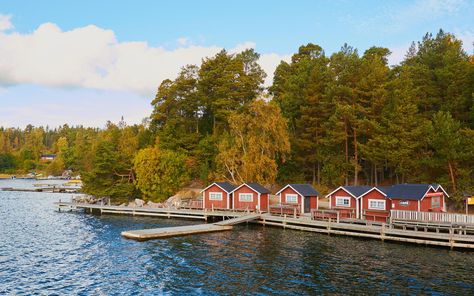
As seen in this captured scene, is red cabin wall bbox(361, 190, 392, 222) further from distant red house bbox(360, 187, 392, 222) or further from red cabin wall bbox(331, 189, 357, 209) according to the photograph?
red cabin wall bbox(331, 189, 357, 209)

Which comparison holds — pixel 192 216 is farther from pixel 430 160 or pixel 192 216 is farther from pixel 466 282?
pixel 466 282

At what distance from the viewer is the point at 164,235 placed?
39.9 meters

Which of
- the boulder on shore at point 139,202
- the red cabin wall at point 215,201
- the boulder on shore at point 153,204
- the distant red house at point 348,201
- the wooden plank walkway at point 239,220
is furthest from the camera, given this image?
the boulder on shore at point 139,202

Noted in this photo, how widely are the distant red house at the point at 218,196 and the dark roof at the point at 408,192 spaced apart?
2156 cm

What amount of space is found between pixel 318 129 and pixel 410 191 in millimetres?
25821

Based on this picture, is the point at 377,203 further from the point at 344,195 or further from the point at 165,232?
the point at 165,232

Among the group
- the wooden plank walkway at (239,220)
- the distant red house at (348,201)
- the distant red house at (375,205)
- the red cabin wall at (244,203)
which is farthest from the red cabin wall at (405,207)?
the red cabin wall at (244,203)

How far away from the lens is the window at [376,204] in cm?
4353

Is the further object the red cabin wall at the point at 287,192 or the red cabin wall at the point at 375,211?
the red cabin wall at the point at 287,192

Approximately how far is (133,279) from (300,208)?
27920 millimetres

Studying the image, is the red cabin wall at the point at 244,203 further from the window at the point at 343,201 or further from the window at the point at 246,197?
the window at the point at 343,201

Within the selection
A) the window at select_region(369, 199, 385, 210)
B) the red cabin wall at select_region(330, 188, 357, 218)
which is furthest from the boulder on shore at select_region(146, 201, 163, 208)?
the window at select_region(369, 199, 385, 210)

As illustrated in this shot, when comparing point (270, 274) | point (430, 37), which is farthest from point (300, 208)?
point (430, 37)

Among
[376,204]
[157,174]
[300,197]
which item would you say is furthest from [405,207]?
[157,174]
